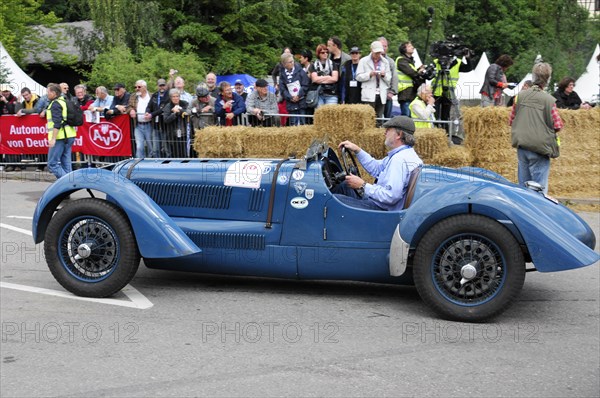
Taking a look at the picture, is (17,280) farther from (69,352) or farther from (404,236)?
(404,236)

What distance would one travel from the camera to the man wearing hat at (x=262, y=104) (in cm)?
1341

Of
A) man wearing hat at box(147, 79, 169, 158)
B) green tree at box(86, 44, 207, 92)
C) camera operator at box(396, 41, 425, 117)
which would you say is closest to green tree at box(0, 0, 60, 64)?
green tree at box(86, 44, 207, 92)

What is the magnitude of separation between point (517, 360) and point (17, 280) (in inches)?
178

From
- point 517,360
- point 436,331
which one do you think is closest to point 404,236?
point 436,331

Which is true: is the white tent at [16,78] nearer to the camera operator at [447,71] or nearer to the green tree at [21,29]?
the green tree at [21,29]

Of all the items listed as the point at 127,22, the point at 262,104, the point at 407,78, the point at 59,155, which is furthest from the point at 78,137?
the point at 127,22

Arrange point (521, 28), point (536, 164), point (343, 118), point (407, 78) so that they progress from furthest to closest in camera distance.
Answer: point (521, 28), point (407, 78), point (343, 118), point (536, 164)

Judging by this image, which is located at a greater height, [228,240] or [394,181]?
[394,181]

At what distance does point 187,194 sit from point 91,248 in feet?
3.05

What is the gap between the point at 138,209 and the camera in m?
6.70

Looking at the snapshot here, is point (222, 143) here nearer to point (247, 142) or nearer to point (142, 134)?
point (247, 142)

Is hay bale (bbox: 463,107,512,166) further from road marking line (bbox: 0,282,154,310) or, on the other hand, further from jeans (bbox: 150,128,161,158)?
road marking line (bbox: 0,282,154,310)

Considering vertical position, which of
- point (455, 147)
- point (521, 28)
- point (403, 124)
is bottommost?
point (455, 147)

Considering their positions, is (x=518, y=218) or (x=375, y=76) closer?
(x=518, y=218)
